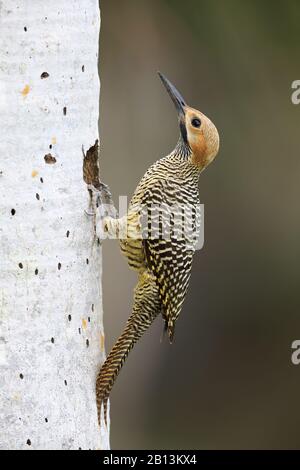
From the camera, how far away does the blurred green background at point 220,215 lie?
9.12 meters

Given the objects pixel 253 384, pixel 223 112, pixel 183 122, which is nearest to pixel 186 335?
pixel 253 384

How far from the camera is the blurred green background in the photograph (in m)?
9.12

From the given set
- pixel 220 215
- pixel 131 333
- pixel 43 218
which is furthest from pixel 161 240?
pixel 220 215

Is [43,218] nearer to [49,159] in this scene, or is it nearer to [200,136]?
[49,159]

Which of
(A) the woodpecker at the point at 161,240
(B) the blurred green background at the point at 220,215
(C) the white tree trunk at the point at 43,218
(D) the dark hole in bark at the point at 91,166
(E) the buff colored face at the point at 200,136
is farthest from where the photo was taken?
(B) the blurred green background at the point at 220,215

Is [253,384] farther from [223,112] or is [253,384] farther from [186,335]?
[223,112]

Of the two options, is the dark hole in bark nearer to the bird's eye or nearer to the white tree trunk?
the white tree trunk

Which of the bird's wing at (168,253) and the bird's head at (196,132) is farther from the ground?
the bird's head at (196,132)

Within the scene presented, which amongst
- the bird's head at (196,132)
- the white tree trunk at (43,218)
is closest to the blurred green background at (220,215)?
the bird's head at (196,132)

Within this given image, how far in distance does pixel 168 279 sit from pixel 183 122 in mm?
793

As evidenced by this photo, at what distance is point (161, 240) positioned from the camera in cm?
474

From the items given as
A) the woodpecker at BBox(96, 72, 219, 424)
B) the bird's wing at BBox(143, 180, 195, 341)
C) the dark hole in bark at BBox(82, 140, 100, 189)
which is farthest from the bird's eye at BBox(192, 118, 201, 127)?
the dark hole in bark at BBox(82, 140, 100, 189)

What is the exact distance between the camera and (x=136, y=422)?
968 cm

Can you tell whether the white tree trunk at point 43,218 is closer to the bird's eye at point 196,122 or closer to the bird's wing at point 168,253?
the bird's wing at point 168,253
